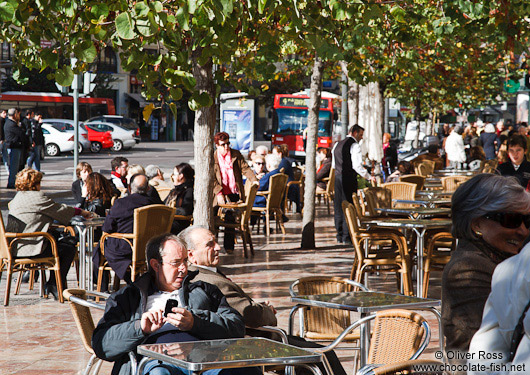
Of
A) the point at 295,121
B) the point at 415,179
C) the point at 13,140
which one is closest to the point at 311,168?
the point at 415,179

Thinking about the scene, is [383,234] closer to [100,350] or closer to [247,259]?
[247,259]

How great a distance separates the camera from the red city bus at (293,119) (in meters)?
41.2

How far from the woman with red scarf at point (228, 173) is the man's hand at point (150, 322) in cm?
828

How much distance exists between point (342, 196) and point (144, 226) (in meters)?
5.75

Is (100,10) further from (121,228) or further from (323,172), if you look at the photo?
(323,172)

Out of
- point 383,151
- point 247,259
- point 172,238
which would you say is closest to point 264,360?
point 172,238

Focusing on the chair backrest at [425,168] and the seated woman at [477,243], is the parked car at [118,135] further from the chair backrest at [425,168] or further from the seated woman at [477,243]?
the seated woman at [477,243]

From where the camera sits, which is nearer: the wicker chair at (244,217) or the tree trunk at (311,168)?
the wicker chair at (244,217)

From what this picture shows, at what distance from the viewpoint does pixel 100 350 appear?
436 centimetres

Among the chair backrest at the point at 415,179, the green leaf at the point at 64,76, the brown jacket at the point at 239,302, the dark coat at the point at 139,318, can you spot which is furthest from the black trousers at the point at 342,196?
the dark coat at the point at 139,318

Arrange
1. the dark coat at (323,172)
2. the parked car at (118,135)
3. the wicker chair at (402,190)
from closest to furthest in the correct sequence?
the wicker chair at (402,190) < the dark coat at (323,172) < the parked car at (118,135)

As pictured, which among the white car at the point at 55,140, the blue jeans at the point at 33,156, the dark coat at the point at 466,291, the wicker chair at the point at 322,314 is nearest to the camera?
the dark coat at the point at 466,291

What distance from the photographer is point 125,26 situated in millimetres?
4887

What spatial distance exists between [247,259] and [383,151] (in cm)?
1503
